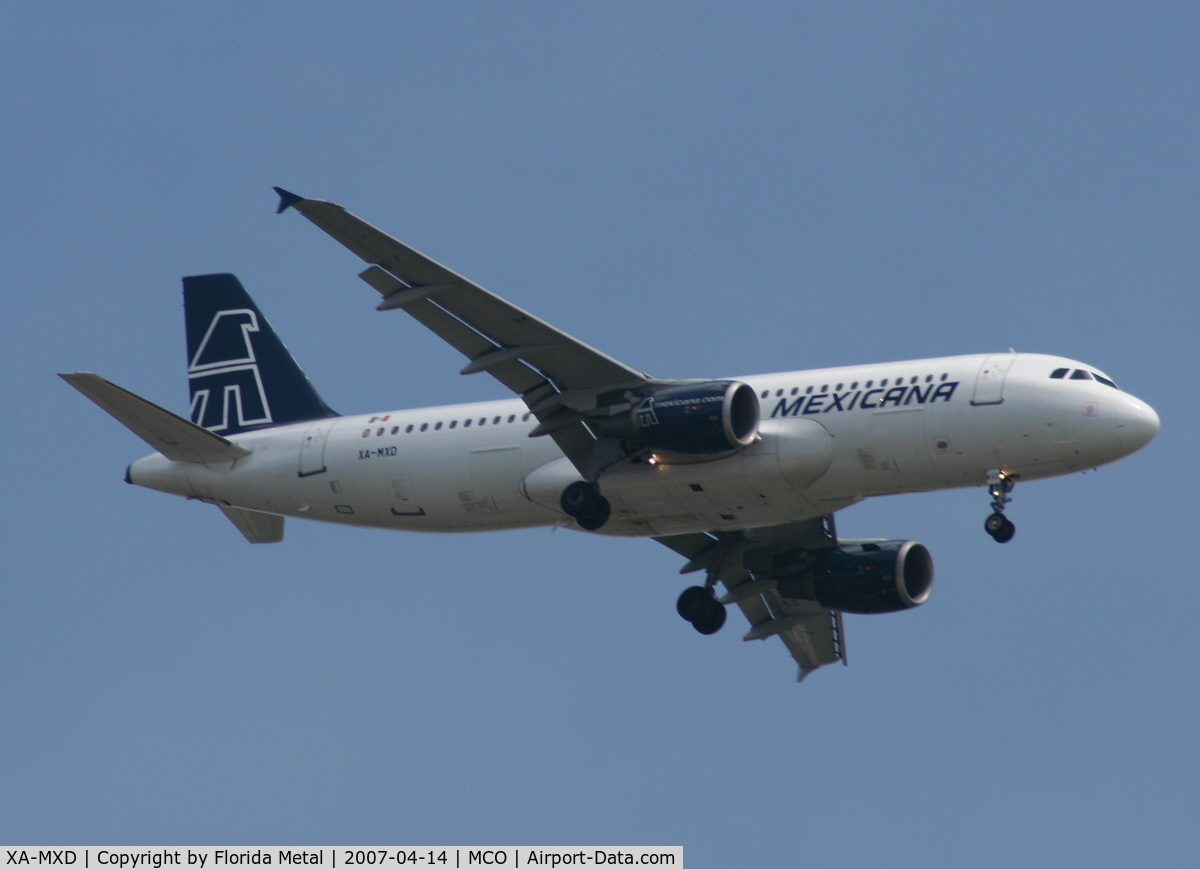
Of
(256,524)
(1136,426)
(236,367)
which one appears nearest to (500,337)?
(256,524)

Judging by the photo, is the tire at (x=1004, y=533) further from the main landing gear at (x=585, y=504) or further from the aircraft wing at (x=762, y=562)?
the main landing gear at (x=585, y=504)

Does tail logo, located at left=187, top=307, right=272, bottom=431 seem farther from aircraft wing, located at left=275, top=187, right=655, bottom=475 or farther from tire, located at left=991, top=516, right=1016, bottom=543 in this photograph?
tire, located at left=991, top=516, right=1016, bottom=543

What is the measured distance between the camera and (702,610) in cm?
4628

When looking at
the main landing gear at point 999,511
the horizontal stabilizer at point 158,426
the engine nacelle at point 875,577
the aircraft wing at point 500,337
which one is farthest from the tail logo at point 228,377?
the main landing gear at point 999,511

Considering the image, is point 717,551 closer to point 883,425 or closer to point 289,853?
point 883,425

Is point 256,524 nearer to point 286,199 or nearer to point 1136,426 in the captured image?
point 286,199

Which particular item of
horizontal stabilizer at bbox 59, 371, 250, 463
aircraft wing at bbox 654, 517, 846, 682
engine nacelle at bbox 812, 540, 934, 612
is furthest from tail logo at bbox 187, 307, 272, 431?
engine nacelle at bbox 812, 540, 934, 612

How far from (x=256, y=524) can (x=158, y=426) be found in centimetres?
382

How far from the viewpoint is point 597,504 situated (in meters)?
40.9

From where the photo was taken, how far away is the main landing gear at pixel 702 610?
46.3m

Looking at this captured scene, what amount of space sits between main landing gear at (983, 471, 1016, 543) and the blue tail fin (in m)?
17.4

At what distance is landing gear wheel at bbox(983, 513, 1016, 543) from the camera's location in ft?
128

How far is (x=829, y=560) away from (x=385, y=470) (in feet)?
38.0

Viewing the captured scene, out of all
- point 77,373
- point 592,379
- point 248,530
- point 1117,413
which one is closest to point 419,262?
point 592,379
